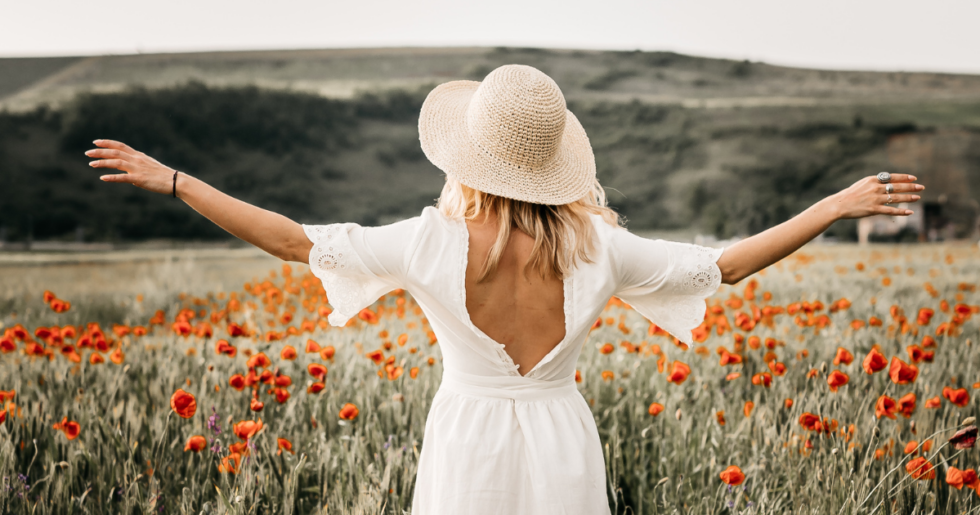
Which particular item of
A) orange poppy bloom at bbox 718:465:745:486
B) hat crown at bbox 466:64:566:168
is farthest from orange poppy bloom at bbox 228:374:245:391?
orange poppy bloom at bbox 718:465:745:486

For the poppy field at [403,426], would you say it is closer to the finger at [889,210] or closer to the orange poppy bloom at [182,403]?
the orange poppy bloom at [182,403]

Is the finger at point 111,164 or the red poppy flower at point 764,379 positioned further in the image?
the red poppy flower at point 764,379

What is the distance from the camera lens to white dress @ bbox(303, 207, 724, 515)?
1344 millimetres

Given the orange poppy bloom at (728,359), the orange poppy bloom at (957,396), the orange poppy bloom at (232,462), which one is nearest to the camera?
the orange poppy bloom at (232,462)

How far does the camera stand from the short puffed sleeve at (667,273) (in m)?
1.45

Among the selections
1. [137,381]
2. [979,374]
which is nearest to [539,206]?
[137,381]

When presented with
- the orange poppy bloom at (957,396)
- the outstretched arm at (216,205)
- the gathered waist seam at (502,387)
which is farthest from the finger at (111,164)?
the orange poppy bloom at (957,396)

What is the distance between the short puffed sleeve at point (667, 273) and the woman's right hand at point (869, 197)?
0.29m

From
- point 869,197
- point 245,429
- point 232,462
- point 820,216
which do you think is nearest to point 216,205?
point 245,429

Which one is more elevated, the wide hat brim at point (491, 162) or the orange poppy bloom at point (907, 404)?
the wide hat brim at point (491, 162)

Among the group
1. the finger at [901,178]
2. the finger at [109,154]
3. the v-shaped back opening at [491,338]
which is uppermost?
the finger at [109,154]

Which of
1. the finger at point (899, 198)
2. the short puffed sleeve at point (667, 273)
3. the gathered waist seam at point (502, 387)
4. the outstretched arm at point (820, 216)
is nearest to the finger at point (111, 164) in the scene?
the gathered waist seam at point (502, 387)

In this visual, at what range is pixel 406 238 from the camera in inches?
52.7

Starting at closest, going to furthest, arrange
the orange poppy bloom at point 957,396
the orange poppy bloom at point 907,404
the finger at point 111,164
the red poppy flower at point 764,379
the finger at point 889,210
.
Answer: the finger at point 111,164
the finger at point 889,210
the orange poppy bloom at point 907,404
the orange poppy bloom at point 957,396
the red poppy flower at point 764,379
